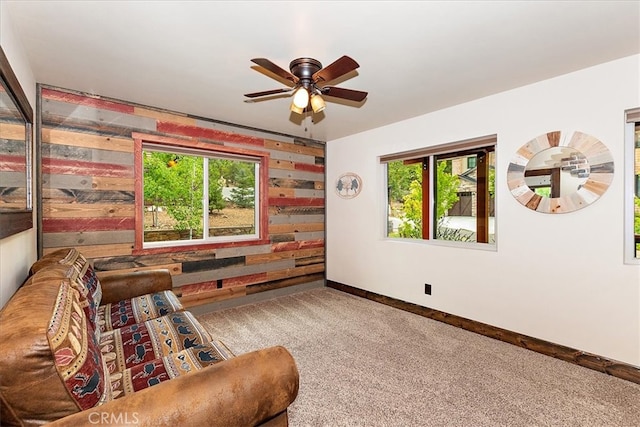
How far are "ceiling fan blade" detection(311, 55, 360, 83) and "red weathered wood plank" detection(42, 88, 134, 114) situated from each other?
2251 millimetres

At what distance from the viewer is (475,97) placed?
9.93 ft

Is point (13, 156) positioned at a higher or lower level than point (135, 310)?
higher

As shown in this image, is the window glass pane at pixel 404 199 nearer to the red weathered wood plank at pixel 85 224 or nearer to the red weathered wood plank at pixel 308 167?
the red weathered wood plank at pixel 308 167

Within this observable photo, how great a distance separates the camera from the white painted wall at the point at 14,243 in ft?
5.32

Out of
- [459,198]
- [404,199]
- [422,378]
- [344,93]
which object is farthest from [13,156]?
[459,198]

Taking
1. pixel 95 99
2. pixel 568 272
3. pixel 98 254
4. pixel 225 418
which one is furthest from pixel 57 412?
pixel 568 272

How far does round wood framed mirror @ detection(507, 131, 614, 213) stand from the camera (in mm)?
2367

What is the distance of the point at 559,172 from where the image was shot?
8.41 feet

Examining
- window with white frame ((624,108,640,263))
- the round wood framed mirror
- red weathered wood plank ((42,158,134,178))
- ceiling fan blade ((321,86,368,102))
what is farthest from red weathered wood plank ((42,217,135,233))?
window with white frame ((624,108,640,263))

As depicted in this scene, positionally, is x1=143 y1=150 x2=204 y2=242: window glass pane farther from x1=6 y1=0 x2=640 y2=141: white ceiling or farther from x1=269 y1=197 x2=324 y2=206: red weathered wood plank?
x1=269 y1=197 x2=324 y2=206: red weathered wood plank

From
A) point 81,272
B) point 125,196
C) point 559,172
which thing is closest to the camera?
point 81,272

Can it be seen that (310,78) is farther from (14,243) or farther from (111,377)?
(14,243)

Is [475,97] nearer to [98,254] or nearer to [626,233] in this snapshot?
[626,233]

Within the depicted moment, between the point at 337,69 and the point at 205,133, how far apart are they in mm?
2331
